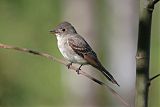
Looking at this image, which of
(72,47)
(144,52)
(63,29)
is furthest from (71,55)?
(144,52)

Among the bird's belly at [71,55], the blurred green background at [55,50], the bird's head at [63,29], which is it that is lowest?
the blurred green background at [55,50]

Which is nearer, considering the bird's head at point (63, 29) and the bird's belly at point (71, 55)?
the bird's belly at point (71, 55)

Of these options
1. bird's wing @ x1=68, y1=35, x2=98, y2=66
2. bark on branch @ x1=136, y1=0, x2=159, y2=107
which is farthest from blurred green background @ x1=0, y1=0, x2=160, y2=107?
bark on branch @ x1=136, y1=0, x2=159, y2=107

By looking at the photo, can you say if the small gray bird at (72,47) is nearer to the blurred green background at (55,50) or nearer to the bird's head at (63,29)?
the bird's head at (63,29)

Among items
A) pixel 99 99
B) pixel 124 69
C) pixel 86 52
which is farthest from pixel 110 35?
pixel 86 52

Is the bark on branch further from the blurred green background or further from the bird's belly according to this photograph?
the bird's belly

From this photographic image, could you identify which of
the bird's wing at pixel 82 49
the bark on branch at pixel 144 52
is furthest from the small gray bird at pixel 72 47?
the bark on branch at pixel 144 52
